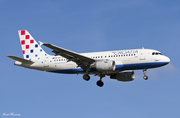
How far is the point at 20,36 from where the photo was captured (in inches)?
1997

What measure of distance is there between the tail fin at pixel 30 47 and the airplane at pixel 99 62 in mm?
274

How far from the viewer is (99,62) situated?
140 feet

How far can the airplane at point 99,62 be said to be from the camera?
4209 cm

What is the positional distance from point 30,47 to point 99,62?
12.4 m

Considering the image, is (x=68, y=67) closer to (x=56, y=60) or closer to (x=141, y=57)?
(x=56, y=60)

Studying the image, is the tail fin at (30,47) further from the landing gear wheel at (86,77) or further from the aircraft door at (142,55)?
the aircraft door at (142,55)

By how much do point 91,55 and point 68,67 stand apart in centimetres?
353

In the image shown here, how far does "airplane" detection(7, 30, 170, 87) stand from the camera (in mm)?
42094

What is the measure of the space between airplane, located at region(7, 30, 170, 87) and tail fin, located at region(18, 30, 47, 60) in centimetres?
27

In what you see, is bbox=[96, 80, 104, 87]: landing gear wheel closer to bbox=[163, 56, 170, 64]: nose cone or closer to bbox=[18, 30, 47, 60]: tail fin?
bbox=[18, 30, 47, 60]: tail fin

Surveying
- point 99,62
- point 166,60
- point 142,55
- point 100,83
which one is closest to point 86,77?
point 99,62

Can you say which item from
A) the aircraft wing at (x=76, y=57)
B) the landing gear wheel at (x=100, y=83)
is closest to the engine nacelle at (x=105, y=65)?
the aircraft wing at (x=76, y=57)

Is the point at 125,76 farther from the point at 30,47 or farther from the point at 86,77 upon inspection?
the point at 30,47

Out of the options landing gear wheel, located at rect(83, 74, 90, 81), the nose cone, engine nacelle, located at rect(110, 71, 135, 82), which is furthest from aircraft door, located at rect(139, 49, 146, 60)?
landing gear wheel, located at rect(83, 74, 90, 81)
